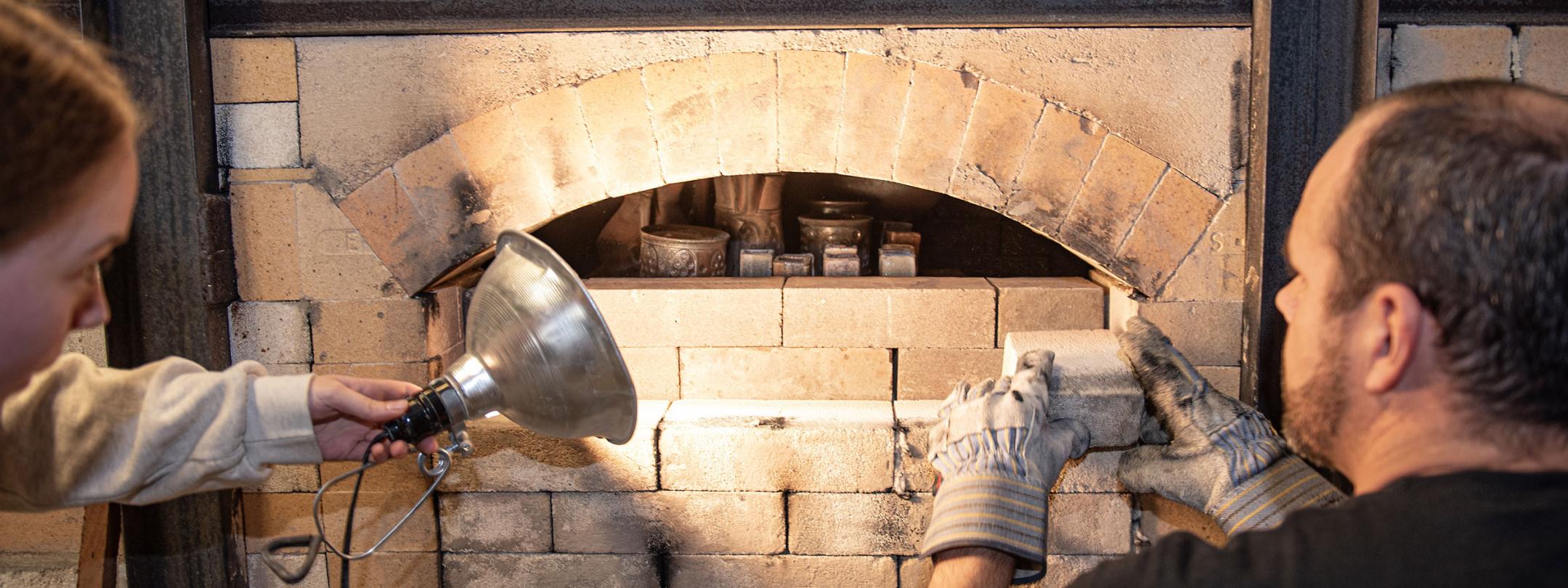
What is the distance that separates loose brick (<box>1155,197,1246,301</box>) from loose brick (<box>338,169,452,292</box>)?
223 centimetres

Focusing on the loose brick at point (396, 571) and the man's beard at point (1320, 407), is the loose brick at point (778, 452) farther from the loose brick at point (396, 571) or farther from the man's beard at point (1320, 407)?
the man's beard at point (1320, 407)

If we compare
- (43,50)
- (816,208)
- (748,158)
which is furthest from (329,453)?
(816,208)

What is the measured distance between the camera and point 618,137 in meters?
3.01

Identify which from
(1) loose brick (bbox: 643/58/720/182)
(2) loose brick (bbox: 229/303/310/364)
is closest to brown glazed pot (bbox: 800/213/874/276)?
(1) loose brick (bbox: 643/58/720/182)

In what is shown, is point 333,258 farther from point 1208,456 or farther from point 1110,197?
point 1208,456

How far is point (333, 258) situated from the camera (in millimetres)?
3076

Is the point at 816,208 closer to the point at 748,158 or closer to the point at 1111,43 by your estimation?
the point at 748,158

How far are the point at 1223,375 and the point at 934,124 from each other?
1.17 meters

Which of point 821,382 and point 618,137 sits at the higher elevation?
point 618,137

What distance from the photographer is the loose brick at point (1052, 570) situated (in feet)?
10.1

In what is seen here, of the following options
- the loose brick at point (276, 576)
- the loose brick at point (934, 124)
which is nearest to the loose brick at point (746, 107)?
the loose brick at point (934, 124)

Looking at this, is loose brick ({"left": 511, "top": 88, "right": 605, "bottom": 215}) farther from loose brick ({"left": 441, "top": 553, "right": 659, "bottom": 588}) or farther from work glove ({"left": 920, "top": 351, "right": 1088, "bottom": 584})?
work glove ({"left": 920, "top": 351, "right": 1088, "bottom": 584})

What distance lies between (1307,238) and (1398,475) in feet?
1.13

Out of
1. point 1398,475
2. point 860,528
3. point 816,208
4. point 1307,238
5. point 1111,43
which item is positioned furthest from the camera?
point 816,208
